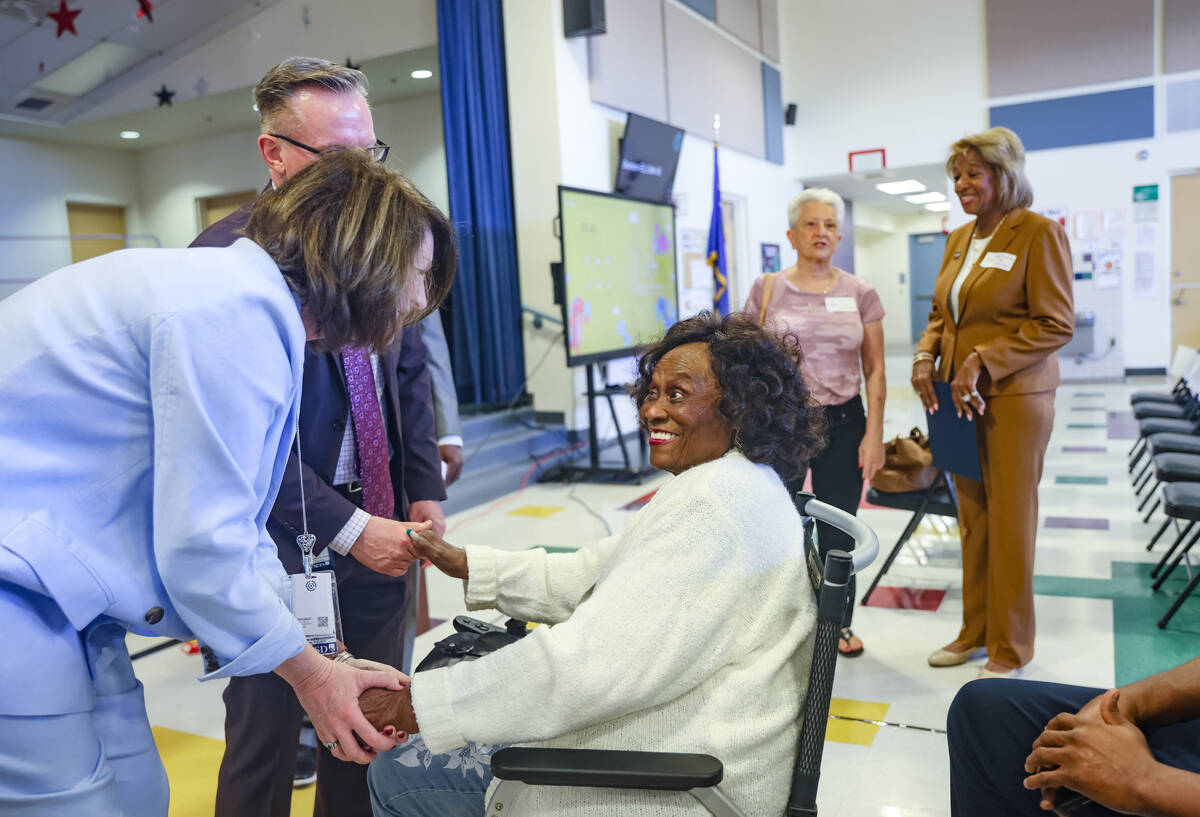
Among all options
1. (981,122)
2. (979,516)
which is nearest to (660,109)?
(981,122)

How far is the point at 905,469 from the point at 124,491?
118 inches

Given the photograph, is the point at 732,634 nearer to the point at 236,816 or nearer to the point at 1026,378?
the point at 236,816

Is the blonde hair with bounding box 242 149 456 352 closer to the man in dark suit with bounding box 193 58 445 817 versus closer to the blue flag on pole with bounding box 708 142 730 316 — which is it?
the man in dark suit with bounding box 193 58 445 817

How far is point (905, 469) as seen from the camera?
3357 mm

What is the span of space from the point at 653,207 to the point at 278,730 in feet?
18.8

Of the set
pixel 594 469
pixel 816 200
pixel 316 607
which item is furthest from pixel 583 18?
pixel 316 607

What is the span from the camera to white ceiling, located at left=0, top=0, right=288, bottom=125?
8.32 metres

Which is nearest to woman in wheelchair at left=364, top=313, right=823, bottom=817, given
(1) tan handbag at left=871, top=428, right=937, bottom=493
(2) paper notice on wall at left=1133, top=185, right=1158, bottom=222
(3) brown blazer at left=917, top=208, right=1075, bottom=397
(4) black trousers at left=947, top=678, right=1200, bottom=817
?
(4) black trousers at left=947, top=678, right=1200, bottom=817

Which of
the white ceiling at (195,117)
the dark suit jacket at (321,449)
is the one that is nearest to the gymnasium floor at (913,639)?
the dark suit jacket at (321,449)

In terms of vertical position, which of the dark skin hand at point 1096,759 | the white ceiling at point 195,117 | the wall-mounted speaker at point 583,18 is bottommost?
the dark skin hand at point 1096,759

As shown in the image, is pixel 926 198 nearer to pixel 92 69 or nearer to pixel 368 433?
pixel 92 69

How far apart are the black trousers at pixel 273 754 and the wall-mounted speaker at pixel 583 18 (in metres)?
5.78

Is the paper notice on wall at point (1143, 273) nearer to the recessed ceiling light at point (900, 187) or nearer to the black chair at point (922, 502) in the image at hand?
the recessed ceiling light at point (900, 187)

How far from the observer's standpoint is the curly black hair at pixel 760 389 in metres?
1.33
